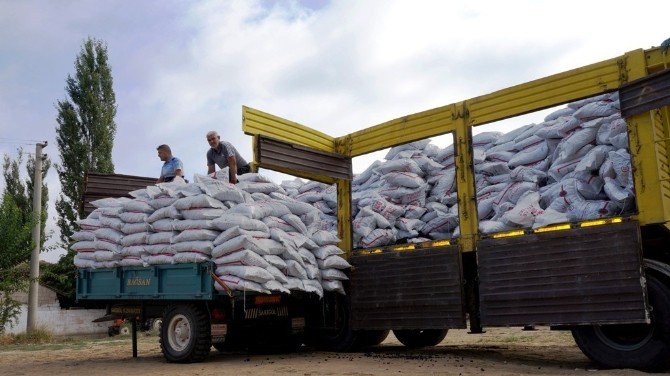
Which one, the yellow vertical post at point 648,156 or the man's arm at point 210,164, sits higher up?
the man's arm at point 210,164

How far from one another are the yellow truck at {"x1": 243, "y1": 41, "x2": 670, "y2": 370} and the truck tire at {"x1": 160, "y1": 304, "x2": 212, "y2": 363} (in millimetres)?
2001

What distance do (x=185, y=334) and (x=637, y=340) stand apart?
5.30 metres

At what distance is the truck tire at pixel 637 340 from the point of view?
5.88m

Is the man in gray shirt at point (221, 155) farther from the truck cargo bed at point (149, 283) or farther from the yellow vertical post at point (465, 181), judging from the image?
the yellow vertical post at point (465, 181)

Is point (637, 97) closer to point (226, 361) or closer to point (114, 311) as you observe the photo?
point (226, 361)

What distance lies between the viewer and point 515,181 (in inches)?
323

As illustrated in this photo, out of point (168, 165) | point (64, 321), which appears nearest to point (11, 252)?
point (64, 321)

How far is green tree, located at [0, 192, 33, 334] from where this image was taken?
17.1 m

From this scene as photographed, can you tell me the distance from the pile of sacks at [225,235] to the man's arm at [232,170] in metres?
0.13

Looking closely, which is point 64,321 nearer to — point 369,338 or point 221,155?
point 221,155

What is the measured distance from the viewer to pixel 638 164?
20.7 ft

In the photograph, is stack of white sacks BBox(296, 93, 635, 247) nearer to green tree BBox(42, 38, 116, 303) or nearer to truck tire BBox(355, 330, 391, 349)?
truck tire BBox(355, 330, 391, 349)

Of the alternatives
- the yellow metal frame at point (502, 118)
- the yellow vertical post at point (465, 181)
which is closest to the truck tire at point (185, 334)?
the yellow metal frame at point (502, 118)

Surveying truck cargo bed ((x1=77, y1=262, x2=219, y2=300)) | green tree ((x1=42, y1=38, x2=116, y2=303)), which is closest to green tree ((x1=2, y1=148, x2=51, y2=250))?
green tree ((x1=42, y1=38, x2=116, y2=303))
